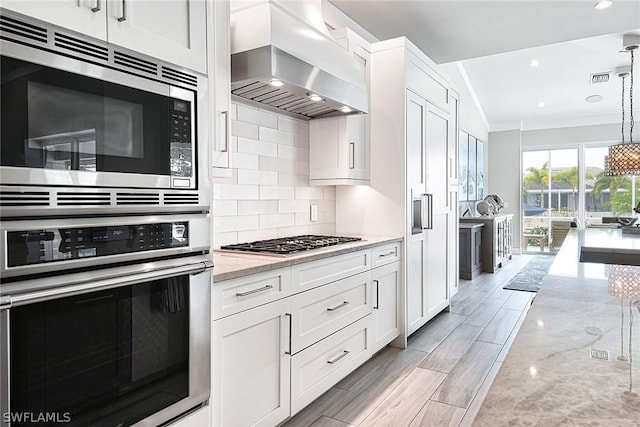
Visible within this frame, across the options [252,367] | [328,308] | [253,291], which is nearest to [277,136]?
[328,308]

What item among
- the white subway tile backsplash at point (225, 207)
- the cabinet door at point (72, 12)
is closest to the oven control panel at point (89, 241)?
the cabinet door at point (72, 12)

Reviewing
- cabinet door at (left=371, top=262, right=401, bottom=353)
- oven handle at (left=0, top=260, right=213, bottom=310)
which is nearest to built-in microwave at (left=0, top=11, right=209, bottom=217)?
oven handle at (left=0, top=260, right=213, bottom=310)

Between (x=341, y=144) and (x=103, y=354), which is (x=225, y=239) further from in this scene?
(x=103, y=354)

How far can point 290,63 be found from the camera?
7.25 feet

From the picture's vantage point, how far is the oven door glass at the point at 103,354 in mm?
1139

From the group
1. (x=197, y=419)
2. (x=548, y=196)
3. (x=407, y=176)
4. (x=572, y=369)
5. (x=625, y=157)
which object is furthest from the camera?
(x=548, y=196)

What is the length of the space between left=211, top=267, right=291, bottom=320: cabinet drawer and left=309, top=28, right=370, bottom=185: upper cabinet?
126cm

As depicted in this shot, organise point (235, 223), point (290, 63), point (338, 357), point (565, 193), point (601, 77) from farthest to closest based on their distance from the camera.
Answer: point (565, 193), point (601, 77), point (235, 223), point (338, 357), point (290, 63)

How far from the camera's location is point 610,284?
1.51 m

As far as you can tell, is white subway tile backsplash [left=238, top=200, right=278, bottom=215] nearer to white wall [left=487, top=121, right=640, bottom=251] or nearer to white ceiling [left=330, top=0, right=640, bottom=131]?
white ceiling [left=330, top=0, right=640, bottom=131]

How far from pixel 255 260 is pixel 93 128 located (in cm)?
100

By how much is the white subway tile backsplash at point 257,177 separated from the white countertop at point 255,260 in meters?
0.55

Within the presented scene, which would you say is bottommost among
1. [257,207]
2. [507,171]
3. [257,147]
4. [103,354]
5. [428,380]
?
[428,380]

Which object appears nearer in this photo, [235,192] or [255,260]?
[255,260]
